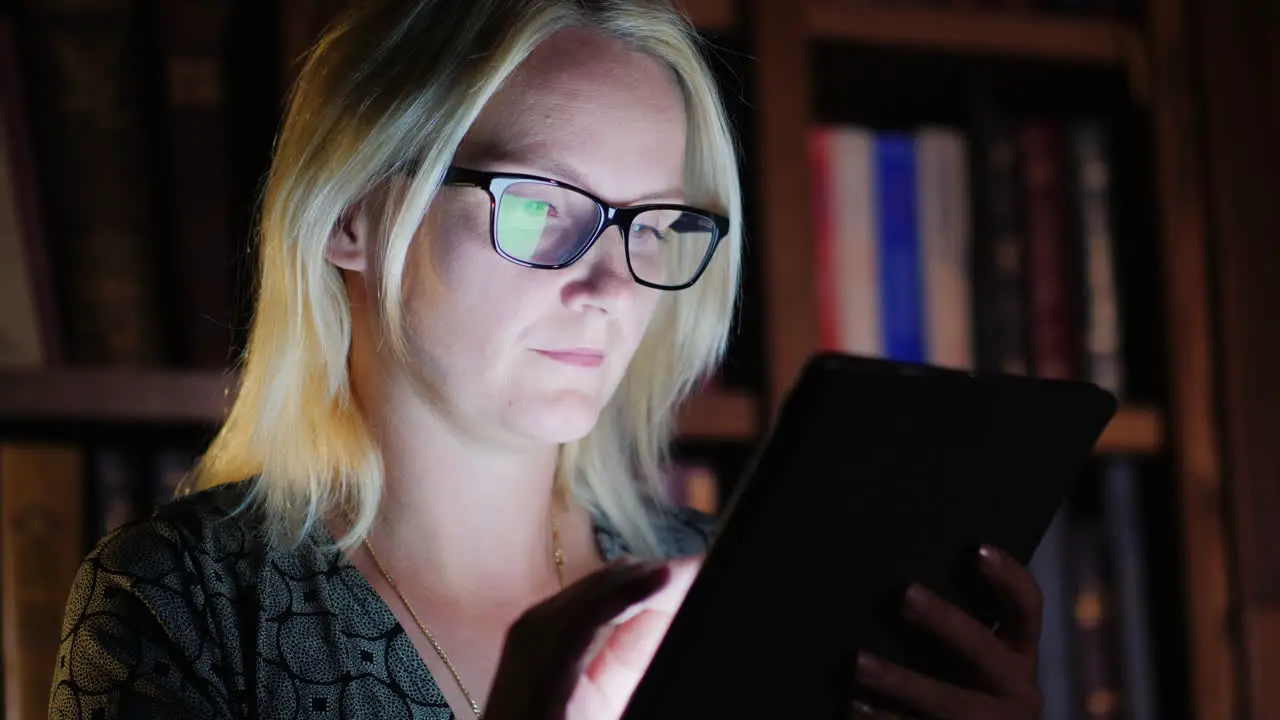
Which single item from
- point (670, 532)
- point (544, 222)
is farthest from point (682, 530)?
point (544, 222)

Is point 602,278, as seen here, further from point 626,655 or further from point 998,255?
point 998,255

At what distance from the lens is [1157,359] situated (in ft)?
4.98

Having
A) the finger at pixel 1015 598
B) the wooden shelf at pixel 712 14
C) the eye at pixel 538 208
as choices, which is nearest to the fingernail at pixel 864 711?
the finger at pixel 1015 598

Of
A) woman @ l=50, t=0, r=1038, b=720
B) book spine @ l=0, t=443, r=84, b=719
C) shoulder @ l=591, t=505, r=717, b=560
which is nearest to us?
woman @ l=50, t=0, r=1038, b=720

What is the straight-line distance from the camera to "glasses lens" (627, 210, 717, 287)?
932 millimetres

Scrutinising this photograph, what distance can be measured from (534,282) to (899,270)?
0.69 m

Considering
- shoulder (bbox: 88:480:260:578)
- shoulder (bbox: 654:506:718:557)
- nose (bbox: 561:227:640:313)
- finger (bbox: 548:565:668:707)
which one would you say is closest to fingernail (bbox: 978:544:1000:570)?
finger (bbox: 548:565:668:707)

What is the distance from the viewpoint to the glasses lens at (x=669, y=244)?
3.06ft

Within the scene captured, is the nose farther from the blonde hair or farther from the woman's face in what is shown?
the blonde hair

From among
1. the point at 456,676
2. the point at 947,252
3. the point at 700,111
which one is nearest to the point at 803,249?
the point at 947,252

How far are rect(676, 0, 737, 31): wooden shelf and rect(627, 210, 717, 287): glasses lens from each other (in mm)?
439

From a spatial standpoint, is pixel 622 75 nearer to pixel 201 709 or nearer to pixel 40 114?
pixel 201 709

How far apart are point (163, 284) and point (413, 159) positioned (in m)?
0.50

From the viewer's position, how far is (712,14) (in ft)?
4.64
